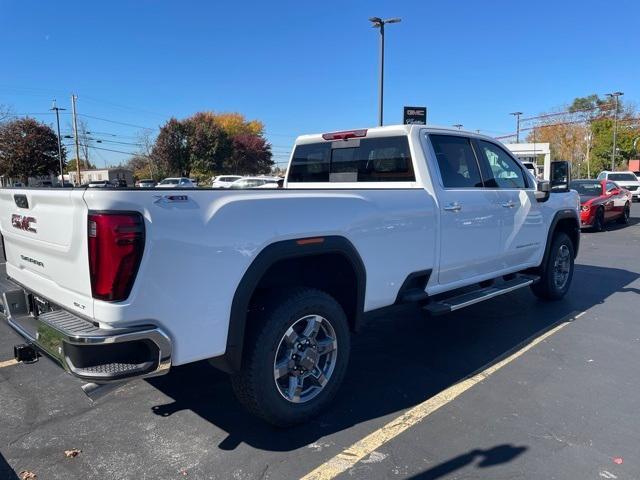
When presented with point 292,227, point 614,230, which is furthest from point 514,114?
point 292,227

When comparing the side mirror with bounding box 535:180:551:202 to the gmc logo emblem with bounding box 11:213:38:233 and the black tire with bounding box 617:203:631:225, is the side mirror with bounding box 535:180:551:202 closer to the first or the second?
the gmc logo emblem with bounding box 11:213:38:233

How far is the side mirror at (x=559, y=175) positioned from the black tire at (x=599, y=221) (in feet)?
33.7

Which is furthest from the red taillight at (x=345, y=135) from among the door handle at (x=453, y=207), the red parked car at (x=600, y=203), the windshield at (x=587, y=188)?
the windshield at (x=587, y=188)

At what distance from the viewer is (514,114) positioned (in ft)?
205

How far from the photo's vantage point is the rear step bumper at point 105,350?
2.46m

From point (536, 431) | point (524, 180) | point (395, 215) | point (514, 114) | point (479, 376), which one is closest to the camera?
point (536, 431)

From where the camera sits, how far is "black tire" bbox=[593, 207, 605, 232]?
1467 centimetres

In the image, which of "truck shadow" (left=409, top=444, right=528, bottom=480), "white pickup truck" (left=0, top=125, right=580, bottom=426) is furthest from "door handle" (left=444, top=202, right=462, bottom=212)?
"truck shadow" (left=409, top=444, right=528, bottom=480)

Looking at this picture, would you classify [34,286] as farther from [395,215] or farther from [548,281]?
[548,281]

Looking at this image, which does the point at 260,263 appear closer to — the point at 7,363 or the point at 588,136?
the point at 7,363

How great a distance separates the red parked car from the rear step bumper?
14.3 metres

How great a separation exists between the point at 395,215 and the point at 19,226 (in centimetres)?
260

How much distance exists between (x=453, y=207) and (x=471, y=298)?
0.88 meters

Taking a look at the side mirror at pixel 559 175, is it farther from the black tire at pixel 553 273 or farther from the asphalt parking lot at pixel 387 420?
the asphalt parking lot at pixel 387 420
